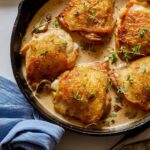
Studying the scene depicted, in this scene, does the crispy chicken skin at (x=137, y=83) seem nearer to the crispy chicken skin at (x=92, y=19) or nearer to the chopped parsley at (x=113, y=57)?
the chopped parsley at (x=113, y=57)

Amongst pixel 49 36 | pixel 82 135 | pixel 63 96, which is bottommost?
pixel 82 135

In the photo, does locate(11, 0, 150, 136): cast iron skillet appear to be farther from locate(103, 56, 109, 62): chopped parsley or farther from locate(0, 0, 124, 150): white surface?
locate(103, 56, 109, 62): chopped parsley

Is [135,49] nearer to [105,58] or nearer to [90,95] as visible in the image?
[105,58]

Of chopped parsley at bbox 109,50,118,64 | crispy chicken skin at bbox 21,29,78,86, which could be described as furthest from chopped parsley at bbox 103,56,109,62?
crispy chicken skin at bbox 21,29,78,86

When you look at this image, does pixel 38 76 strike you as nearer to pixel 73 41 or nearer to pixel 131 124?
pixel 73 41

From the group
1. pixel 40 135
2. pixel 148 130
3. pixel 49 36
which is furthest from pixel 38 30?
pixel 148 130

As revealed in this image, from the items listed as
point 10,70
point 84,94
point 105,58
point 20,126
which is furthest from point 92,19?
point 20,126

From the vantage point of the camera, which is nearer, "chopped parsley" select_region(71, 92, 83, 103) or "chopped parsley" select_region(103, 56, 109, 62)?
"chopped parsley" select_region(71, 92, 83, 103)
